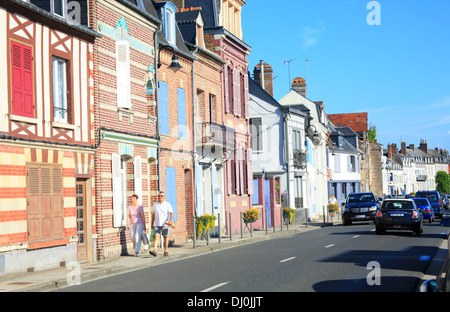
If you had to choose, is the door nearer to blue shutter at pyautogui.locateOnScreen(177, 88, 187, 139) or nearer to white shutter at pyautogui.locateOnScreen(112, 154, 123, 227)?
white shutter at pyautogui.locateOnScreen(112, 154, 123, 227)

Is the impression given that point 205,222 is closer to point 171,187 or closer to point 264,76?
point 171,187

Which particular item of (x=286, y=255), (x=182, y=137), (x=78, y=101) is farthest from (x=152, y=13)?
(x=286, y=255)

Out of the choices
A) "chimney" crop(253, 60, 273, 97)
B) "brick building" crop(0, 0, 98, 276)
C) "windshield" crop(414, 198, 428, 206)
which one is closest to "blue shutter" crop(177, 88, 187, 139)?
"brick building" crop(0, 0, 98, 276)

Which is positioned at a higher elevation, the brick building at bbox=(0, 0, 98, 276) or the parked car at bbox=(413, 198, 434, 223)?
the brick building at bbox=(0, 0, 98, 276)

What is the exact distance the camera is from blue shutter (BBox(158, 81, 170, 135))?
24.1 metres

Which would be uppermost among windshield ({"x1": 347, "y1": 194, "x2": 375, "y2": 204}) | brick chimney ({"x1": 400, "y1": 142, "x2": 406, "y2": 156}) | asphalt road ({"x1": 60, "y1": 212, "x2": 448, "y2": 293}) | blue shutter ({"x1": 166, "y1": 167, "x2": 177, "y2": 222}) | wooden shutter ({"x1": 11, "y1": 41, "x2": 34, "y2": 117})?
brick chimney ({"x1": 400, "y1": 142, "x2": 406, "y2": 156})

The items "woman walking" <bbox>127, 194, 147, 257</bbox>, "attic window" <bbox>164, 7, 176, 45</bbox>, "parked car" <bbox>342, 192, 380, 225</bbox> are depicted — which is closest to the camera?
"woman walking" <bbox>127, 194, 147, 257</bbox>

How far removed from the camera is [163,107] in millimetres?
24469

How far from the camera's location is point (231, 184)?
32.8m

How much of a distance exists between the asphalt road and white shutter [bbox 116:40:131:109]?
17.3 feet

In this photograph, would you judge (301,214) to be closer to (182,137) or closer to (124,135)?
(182,137)

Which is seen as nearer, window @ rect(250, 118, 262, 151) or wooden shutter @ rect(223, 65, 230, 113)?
wooden shutter @ rect(223, 65, 230, 113)

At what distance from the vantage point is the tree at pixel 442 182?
6417 inches

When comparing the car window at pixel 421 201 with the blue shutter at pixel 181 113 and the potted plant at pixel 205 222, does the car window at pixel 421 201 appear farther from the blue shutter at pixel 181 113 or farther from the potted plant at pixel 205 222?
the blue shutter at pixel 181 113
